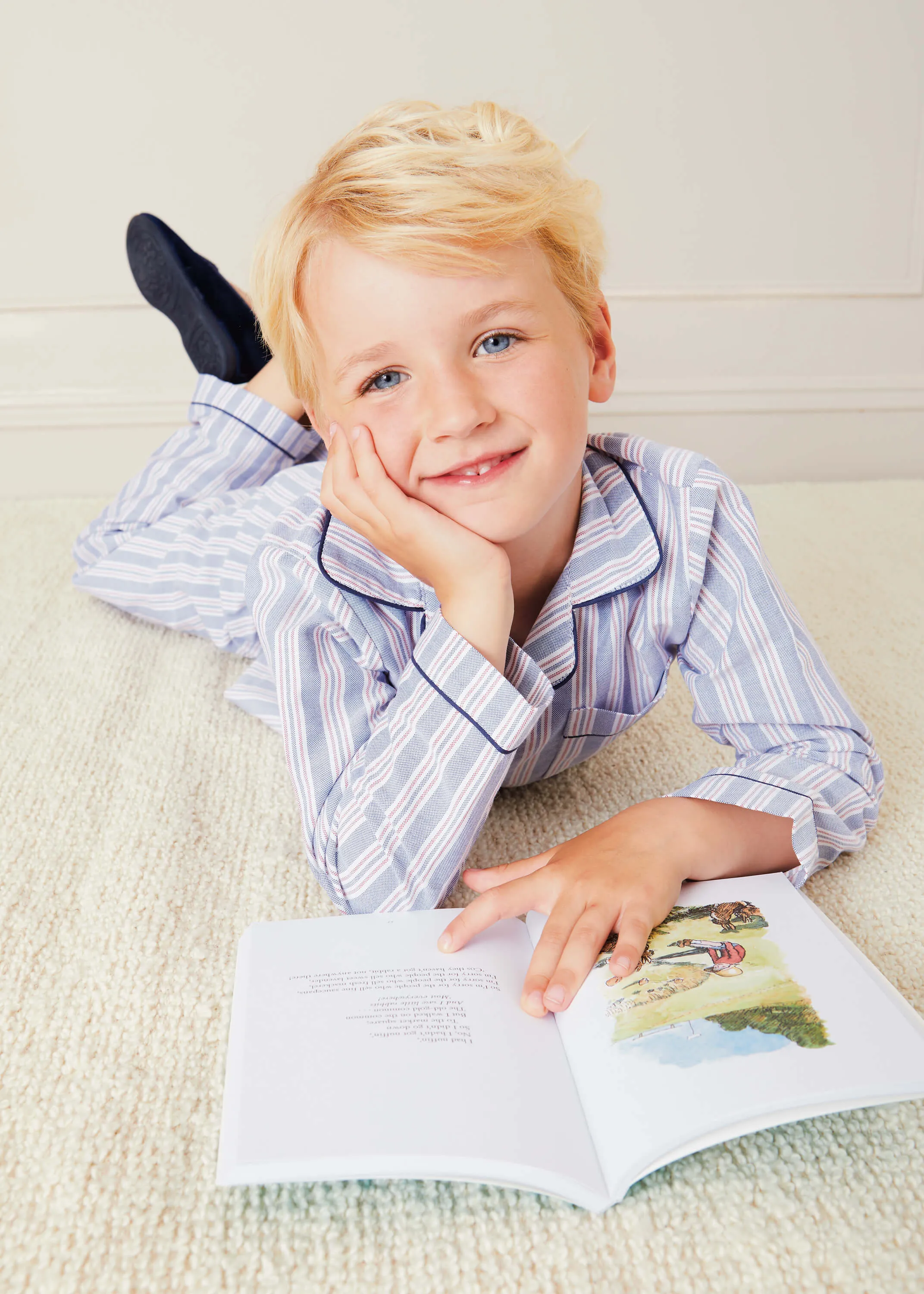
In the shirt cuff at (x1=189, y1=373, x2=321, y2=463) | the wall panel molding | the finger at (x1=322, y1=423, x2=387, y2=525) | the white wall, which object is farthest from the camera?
the wall panel molding

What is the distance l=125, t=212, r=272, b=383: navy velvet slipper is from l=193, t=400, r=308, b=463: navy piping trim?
0.08 metres

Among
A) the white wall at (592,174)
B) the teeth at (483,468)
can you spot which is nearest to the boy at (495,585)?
the teeth at (483,468)

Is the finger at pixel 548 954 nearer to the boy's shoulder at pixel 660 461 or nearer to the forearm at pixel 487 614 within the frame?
the forearm at pixel 487 614

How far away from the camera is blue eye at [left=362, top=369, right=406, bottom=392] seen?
2.27 feet

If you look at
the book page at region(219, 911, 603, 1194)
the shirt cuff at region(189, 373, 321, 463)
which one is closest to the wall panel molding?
the shirt cuff at region(189, 373, 321, 463)

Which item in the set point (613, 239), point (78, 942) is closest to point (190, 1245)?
point (78, 942)

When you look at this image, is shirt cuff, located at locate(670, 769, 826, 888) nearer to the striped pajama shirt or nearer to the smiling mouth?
the striped pajama shirt

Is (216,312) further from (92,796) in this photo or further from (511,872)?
(511,872)

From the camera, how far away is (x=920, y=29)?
184 centimetres

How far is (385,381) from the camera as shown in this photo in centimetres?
70

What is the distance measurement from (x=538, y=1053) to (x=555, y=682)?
0.33 metres

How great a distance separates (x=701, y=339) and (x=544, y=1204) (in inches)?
73.7

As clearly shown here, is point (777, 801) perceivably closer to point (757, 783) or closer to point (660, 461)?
point (757, 783)

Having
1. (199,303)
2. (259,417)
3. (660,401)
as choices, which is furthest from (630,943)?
(660,401)
